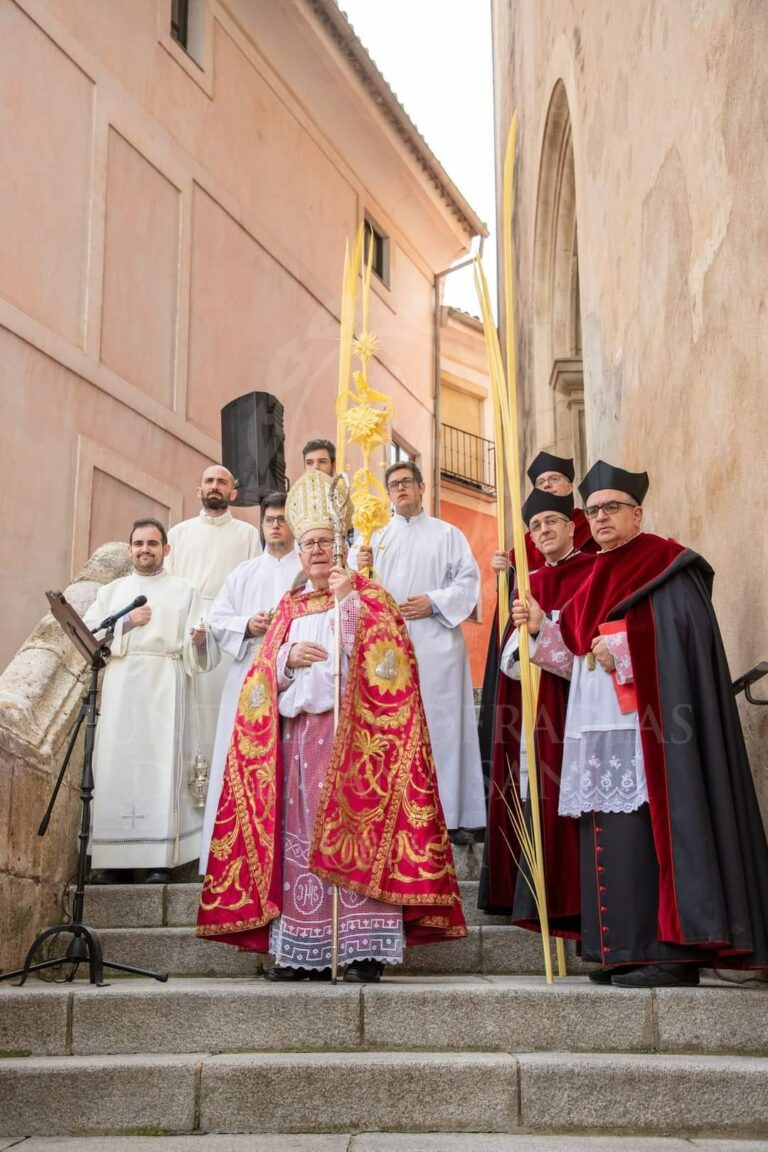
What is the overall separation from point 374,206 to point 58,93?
714 centimetres

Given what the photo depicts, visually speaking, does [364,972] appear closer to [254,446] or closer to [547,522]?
[547,522]

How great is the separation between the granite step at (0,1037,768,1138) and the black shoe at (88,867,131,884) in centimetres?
223

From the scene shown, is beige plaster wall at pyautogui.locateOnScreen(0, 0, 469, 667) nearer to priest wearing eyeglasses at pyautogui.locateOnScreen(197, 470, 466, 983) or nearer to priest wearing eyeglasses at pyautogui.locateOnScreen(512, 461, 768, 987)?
priest wearing eyeglasses at pyautogui.locateOnScreen(197, 470, 466, 983)

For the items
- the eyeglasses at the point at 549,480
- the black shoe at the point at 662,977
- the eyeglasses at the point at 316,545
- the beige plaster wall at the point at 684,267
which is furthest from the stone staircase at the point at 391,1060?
the eyeglasses at the point at 549,480

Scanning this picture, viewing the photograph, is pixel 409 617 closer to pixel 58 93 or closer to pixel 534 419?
pixel 534 419

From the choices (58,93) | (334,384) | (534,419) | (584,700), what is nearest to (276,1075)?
(584,700)

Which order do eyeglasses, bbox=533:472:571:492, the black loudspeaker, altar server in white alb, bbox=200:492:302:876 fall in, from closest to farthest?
altar server in white alb, bbox=200:492:302:876
eyeglasses, bbox=533:472:571:492
the black loudspeaker

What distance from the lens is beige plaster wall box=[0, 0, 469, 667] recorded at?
11.2 meters

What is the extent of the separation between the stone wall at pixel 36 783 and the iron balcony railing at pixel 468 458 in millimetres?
16989

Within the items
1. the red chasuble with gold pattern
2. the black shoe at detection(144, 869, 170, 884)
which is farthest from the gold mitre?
the black shoe at detection(144, 869, 170, 884)

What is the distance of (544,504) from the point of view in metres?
6.34

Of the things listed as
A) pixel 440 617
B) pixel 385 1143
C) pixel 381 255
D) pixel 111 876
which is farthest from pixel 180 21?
pixel 385 1143

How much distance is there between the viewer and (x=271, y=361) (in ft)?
50.8

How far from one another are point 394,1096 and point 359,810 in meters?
1.27
